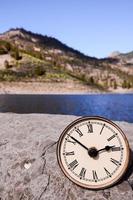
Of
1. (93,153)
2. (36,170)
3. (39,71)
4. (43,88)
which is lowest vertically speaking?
(43,88)

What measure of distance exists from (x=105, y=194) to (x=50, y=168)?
124cm

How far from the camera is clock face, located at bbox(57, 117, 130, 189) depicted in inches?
314

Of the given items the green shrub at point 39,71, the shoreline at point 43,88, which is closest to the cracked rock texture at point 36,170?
the shoreline at point 43,88

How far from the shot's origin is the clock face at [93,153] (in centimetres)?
796

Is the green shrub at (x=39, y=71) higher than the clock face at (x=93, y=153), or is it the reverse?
the clock face at (x=93, y=153)

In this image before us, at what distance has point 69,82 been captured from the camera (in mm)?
172125

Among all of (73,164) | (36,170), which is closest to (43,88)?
(36,170)

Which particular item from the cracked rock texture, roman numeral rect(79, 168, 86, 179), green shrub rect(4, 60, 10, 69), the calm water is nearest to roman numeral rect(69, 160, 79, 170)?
roman numeral rect(79, 168, 86, 179)

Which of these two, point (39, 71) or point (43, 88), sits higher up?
point (39, 71)

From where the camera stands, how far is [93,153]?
8.17 meters

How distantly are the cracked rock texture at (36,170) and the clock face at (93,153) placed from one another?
20 centimetres

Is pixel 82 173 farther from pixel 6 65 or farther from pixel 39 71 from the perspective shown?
pixel 6 65

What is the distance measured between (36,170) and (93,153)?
1.25 metres

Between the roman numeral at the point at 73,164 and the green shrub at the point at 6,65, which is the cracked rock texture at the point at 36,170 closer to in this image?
the roman numeral at the point at 73,164
